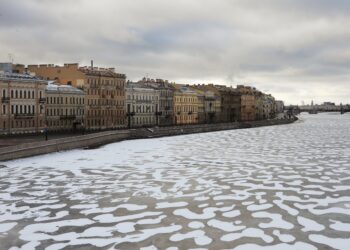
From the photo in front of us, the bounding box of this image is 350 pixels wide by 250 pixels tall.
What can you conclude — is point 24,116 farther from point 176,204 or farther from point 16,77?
point 176,204

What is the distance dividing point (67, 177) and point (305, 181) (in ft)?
36.5

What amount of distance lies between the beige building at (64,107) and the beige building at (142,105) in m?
11.7

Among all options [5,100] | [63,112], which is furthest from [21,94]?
[63,112]

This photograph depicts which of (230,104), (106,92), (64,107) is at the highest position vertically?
(106,92)

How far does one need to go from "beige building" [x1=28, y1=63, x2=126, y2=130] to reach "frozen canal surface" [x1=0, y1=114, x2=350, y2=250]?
4029cm

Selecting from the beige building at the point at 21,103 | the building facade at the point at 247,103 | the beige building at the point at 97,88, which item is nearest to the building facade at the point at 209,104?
the building facade at the point at 247,103

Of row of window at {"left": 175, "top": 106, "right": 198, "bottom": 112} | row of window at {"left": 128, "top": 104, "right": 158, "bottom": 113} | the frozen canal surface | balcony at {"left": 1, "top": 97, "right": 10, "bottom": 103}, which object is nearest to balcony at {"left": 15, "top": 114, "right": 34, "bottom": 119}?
balcony at {"left": 1, "top": 97, "right": 10, "bottom": 103}

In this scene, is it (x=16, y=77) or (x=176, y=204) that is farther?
(x=16, y=77)

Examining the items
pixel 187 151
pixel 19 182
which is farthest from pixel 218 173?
pixel 187 151

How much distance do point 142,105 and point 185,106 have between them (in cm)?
1655

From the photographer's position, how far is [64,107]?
66.2 meters

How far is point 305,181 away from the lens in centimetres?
2334

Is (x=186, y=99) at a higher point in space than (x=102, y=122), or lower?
higher

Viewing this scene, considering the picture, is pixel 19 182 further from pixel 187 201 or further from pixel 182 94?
pixel 182 94
